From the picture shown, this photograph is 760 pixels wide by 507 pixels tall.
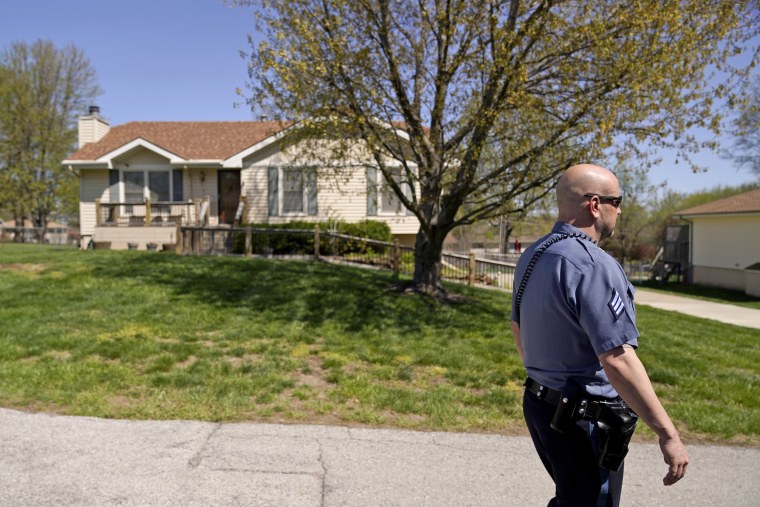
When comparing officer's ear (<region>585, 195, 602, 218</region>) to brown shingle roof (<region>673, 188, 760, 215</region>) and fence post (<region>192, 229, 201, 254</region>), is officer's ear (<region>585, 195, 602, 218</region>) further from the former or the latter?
brown shingle roof (<region>673, 188, 760, 215</region>)

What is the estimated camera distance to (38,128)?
31797 mm

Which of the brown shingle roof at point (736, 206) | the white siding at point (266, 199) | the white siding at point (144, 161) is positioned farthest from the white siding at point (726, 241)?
the white siding at point (144, 161)

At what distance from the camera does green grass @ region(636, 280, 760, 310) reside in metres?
20.3

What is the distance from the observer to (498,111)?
30.0 feet

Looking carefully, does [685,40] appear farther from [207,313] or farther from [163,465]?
[163,465]

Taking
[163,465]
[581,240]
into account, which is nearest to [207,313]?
[163,465]

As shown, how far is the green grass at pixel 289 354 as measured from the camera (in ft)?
18.8

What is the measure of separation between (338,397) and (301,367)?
3.41 ft

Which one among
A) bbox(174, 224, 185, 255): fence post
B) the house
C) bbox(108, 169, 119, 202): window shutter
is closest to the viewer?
bbox(174, 224, 185, 255): fence post

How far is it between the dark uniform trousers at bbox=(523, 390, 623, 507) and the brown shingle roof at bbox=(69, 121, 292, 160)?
20.0 meters

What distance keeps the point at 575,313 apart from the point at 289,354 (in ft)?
18.3

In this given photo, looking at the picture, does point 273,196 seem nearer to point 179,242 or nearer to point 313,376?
point 179,242

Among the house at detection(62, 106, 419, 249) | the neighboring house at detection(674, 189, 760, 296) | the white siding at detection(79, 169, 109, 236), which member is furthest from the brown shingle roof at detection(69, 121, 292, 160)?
the neighboring house at detection(674, 189, 760, 296)

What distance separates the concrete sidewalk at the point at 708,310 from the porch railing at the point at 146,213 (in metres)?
14.7
